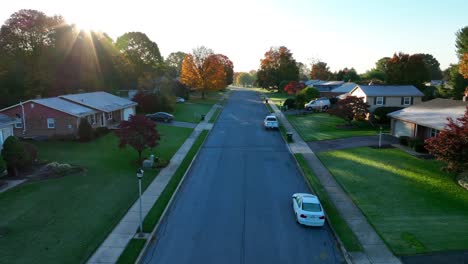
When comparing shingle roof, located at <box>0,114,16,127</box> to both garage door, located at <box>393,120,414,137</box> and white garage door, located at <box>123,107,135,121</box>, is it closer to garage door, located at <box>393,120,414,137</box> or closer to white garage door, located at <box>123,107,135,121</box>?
white garage door, located at <box>123,107,135,121</box>

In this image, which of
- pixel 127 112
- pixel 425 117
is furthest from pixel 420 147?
pixel 127 112

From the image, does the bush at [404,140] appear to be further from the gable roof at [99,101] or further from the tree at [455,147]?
the gable roof at [99,101]

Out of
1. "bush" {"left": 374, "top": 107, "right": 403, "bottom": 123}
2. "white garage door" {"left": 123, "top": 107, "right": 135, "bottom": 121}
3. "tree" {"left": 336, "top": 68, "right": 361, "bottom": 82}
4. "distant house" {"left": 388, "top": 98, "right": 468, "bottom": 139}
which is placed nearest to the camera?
"distant house" {"left": 388, "top": 98, "right": 468, "bottom": 139}

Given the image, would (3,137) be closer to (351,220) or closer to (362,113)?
(351,220)

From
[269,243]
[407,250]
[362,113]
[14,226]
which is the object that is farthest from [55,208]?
[362,113]

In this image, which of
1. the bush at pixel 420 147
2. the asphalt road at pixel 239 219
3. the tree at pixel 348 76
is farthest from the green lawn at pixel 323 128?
the tree at pixel 348 76

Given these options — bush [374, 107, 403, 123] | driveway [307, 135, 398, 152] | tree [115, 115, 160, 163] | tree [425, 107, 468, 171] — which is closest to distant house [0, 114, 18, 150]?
tree [115, 115, 160, 163]
